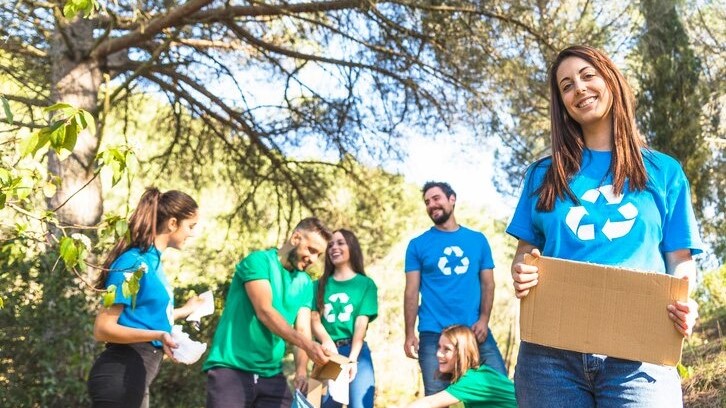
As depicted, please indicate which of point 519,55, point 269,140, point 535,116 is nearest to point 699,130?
point 535,116

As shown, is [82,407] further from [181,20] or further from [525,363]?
[525,363]

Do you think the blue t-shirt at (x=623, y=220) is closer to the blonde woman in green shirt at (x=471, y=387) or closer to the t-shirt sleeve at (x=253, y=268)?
the blonde woman in green shirt at (x=471, y=387)

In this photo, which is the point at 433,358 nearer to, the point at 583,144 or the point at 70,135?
the point at 583,144

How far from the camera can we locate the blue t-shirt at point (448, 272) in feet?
18.3

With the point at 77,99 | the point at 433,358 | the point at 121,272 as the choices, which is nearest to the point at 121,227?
the point at 121,272

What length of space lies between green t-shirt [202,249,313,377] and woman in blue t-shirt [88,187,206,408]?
414 mm

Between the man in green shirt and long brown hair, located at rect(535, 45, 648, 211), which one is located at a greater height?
long brown hair, located at rect(535, 45, 648, 211)

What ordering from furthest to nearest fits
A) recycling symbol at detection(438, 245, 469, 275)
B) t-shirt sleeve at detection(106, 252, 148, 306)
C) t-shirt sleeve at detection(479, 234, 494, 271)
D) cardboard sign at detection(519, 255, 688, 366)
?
t-shirt sleeve at detection(479, 234, 494, 271)
recycling symbol at detection(438, 245, 469, 275)
t-shirt sleeve at detection(106, 252, 148, 306)
cardboard sign at detection(519, 255, 688, 366)

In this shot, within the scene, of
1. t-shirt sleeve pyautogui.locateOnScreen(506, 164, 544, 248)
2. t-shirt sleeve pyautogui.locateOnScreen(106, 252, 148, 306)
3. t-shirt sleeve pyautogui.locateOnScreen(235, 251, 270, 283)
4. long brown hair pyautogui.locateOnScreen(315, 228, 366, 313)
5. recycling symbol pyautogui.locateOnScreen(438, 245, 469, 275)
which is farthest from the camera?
long brown hair pyautogui.locateOnScreen(315, 228, 366, 313)

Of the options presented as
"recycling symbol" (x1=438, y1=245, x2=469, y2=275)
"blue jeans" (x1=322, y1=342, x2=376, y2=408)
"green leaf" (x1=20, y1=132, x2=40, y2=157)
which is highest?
"recycling symbol" (x1=438, y1=245, x2=469, y2=275)

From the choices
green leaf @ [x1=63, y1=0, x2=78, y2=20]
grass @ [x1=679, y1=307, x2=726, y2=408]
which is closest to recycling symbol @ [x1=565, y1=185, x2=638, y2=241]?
green leaf @ [x1=63, y1=0, x2=78, y2=20]

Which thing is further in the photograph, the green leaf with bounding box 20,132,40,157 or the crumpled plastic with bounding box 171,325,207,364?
the crumpled plastic with bounding box 171,325,207,364

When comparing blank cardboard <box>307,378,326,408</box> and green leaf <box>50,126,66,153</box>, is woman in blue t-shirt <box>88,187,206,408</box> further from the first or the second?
green leaf <box>50,126,66,153</box>

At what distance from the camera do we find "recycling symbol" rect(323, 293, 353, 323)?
5.88 meters
